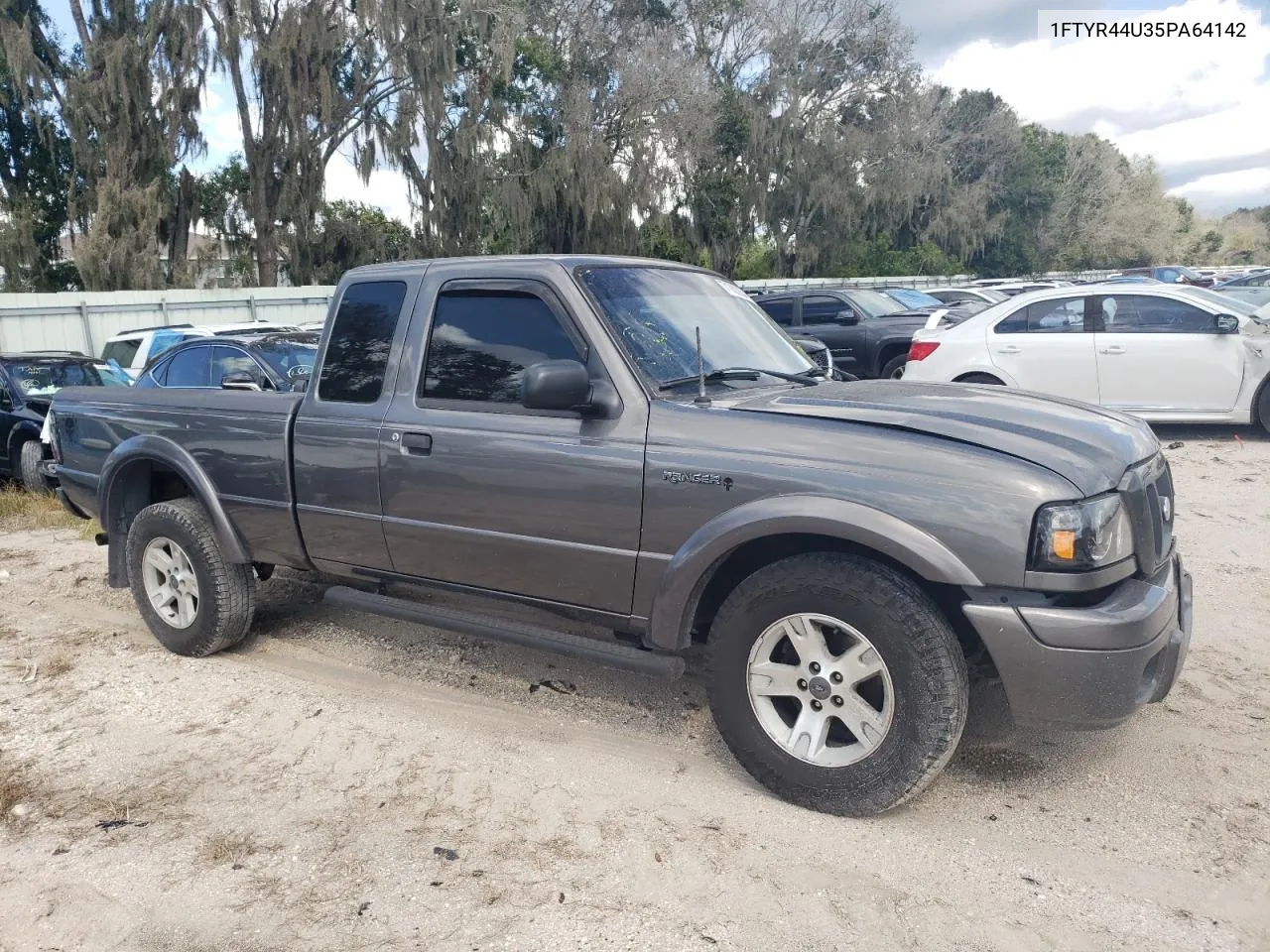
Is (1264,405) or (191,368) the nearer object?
(191,368)

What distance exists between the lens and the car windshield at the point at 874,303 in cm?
1532

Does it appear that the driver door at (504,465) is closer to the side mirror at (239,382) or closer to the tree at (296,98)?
the side mirror at (239,382)

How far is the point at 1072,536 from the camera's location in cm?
304

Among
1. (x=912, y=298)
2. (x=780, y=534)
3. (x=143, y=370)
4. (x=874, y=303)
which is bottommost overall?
(x=780, y=534)

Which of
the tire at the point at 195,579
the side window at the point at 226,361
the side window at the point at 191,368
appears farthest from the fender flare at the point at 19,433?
the tire at the point at 195,579

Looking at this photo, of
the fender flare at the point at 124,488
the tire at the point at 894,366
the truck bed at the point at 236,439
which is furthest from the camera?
the tire at the point at 894,366

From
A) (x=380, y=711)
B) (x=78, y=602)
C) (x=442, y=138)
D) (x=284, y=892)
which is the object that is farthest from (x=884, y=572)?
(x=442, y=138)

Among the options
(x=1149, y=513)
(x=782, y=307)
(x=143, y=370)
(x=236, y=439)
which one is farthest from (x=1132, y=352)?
(x=143, y=370)

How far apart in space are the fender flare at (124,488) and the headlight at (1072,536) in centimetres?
367

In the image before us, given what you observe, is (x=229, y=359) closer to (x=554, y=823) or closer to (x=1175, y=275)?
(x=554, y=823)

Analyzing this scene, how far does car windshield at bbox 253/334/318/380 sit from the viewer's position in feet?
28.2

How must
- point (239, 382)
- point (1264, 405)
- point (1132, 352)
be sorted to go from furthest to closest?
point (1132, 352) < point (1264, 405) < point (239, 382)

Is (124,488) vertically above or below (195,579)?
above

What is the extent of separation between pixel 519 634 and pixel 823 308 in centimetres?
1222
